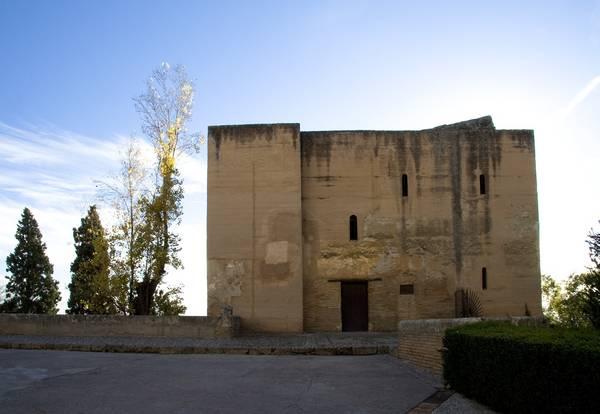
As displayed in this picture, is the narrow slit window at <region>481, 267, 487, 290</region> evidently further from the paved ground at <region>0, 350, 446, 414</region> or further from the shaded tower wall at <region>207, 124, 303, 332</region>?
the paved ground at <region>0, 350, 446, 414</region>

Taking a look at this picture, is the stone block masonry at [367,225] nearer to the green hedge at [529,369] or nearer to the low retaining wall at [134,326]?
the low retaining wall at [134,326]

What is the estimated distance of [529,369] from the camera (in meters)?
6.85

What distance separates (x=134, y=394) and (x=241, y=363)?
399 cm

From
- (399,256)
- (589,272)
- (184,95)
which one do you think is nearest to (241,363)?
(589,272)

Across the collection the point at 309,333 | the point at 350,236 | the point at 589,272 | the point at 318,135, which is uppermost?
the point at 318,135

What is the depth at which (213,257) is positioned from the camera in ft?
69.3

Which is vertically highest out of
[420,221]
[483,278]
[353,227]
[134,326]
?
[420,221]

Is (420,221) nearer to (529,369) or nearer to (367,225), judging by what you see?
(367,225)

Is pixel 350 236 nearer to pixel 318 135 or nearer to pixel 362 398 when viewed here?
pixel 318 135

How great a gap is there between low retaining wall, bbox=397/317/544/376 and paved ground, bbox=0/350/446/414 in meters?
0.32

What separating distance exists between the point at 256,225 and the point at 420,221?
238 inches

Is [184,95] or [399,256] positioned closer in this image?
[399,256]

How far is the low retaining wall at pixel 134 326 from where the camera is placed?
1773 centimetres

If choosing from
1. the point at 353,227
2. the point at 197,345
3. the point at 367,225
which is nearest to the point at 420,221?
the point at 367,225
